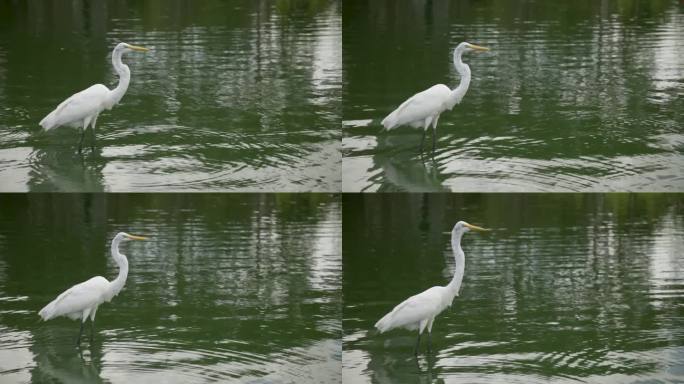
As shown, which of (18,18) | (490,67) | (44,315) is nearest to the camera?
(44,315)

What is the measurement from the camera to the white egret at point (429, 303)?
19.8ft

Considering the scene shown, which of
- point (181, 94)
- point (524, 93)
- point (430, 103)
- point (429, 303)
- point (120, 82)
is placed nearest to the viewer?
point (429, 303)

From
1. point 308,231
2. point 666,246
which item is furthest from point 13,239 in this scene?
point 666,246

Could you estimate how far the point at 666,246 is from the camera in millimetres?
6477

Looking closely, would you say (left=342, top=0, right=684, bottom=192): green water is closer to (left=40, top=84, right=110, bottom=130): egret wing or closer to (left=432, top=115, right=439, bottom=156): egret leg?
(left=432, top=115, right=439, bottom=156): egret leg

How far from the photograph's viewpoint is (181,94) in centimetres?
685

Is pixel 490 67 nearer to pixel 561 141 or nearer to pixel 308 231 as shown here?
pixel 561 141

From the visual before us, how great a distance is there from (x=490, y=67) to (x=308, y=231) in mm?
1365

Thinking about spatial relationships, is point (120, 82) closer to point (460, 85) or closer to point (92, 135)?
point (92, 135)

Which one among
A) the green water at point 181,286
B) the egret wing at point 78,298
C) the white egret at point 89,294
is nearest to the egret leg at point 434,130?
the green water at point 181,286

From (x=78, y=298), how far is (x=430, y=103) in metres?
1.94

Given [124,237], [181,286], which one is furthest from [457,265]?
[124,237]

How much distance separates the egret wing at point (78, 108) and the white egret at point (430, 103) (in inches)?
55.4

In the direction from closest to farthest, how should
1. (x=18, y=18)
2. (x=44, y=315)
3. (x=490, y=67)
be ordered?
(x=44, y=315), (x=490, y=67), (x=18, y=18)
